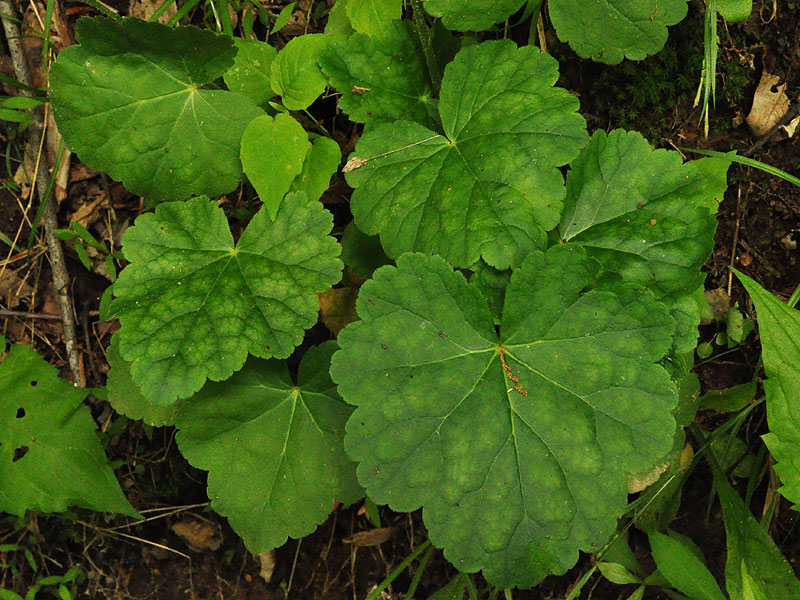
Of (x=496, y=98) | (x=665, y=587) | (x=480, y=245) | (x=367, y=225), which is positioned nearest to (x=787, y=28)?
(x=496, y=98)

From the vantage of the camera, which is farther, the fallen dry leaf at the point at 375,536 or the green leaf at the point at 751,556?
the fallen dry leaf at the point at 375,536

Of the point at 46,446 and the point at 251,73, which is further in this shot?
the point at 46,446

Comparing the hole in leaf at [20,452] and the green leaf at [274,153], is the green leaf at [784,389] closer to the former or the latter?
the green leaf at [274,153]

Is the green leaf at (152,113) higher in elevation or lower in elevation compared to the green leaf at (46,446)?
higher

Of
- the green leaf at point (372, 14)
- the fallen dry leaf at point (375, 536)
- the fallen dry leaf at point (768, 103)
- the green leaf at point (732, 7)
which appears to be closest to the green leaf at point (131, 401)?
the fallen dry leaf at point (375, 536)

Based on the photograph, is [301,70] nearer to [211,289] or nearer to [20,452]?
[211,289]

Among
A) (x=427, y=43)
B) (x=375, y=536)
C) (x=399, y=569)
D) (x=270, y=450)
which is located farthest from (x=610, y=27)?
(x=375, y=536)
